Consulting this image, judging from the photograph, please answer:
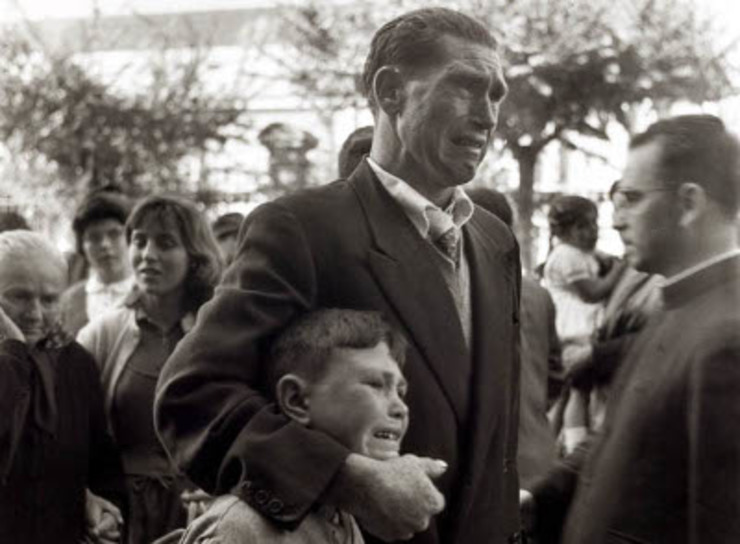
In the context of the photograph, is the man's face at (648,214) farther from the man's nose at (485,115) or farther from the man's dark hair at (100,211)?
the man's dark hair at (100,211)

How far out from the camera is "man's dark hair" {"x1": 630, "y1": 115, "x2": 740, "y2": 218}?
3354 mm

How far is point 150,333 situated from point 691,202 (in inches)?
105

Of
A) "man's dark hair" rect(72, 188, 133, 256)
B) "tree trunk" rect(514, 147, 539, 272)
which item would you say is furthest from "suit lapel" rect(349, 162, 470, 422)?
"tree trunk" rect(514, 147, 539, 272)

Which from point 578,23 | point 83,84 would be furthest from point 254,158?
point 578,23

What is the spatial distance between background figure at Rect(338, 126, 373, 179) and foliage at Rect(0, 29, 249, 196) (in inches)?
346

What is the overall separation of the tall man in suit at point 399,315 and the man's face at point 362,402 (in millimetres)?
96

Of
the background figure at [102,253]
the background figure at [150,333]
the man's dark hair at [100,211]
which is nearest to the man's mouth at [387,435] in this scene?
the background figure at [150,333]

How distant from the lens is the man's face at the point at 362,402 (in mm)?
3064

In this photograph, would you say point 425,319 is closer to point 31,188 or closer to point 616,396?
point 616,396

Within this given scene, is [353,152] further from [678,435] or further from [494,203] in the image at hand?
[678,435]

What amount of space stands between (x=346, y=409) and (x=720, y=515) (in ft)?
2.58

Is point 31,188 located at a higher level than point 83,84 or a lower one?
lower

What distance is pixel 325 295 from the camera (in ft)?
10.5

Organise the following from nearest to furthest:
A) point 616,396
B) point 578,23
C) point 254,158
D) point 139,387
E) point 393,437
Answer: point 393,437
point 616,396
point 139,387
point 578,23
point 254,158
